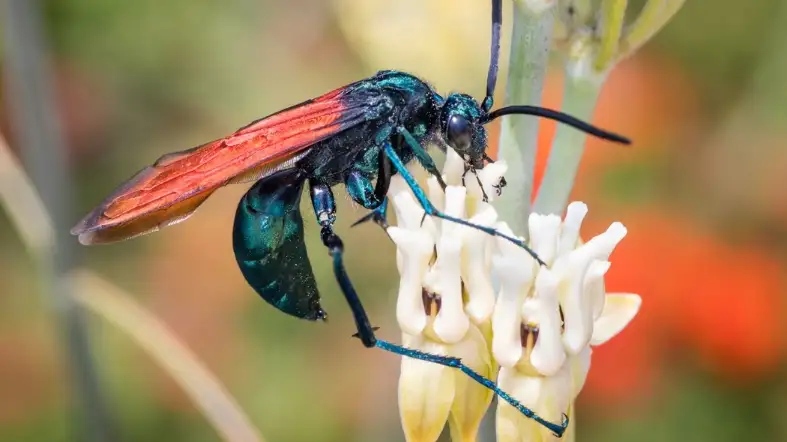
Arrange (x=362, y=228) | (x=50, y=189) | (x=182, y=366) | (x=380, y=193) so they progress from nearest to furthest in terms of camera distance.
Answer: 1. (x=380, y=193)
2. (x=182, y=366)
3. (x=50, y=189)
4. (x=362, y=228)

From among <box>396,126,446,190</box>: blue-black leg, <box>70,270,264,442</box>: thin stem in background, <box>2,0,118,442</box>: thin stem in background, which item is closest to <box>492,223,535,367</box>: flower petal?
<box>396,126,446,190</box>: blue-black leg

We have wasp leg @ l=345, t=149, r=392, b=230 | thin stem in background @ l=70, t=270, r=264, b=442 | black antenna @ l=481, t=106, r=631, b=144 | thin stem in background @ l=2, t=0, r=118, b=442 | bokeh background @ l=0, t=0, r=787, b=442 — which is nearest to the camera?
black antenna @ l=481, t=106, r=631, b=144

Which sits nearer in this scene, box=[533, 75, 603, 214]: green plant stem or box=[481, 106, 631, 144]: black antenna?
box=[481, 106, 631, 144]: black antenna

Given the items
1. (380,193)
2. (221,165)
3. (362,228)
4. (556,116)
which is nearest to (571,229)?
(556,116)

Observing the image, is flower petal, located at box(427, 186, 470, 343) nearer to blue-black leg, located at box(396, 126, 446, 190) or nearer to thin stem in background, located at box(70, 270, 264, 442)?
blue-black leg, located at box(396, 126, 446, 190)

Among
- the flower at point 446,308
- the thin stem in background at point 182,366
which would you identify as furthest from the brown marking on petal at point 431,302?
the thin stem in background at point 182,366

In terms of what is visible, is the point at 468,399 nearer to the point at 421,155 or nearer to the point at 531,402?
the point at 531,402
